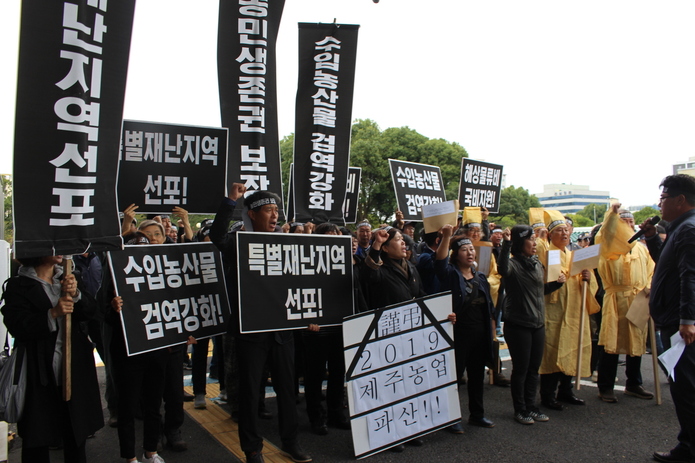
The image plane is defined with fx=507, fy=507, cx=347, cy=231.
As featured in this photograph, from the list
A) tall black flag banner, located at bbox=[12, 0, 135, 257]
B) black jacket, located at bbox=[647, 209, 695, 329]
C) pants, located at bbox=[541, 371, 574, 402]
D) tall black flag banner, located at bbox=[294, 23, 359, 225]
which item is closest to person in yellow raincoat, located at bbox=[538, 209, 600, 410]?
pants, located at bbox=[541, 371, 574, 402]

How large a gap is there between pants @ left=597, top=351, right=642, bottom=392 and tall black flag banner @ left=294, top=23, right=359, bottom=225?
3.76 meters

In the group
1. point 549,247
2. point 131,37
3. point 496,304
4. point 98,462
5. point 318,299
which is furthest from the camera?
point 496,304

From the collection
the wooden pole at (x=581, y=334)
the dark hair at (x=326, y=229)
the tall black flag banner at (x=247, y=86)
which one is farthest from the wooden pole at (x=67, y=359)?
the wooden pole at (x=581, y=334)

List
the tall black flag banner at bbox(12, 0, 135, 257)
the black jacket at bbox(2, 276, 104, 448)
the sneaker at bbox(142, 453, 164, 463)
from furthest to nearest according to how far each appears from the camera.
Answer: the sneaker at bbox(142, 453, 164, 463)
the black jacket at bbox(2, 276, 104, 448)
the tall black flag banner at bbox(12, 0, 135, 257)

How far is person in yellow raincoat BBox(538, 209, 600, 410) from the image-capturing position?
18.7ft

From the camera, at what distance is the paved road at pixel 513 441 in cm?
435

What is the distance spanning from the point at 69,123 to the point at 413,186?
627 centimetres

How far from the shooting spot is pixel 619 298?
625cm

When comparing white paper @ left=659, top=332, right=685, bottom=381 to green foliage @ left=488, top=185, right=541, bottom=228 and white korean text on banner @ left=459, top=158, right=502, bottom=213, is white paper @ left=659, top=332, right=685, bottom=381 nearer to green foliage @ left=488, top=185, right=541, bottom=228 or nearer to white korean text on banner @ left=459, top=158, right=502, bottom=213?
white korean text on banner @ left=459, top=158, right=502, bottom=213

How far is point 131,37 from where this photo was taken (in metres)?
3.72

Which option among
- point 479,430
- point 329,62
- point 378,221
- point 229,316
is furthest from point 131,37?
point 378,221

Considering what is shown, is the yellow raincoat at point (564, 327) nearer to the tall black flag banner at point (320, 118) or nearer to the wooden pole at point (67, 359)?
the tall black flag banner at point (320, 118)

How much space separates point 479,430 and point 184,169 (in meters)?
3.98

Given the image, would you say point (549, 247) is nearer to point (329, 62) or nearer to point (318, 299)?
A: point (318, 299)
